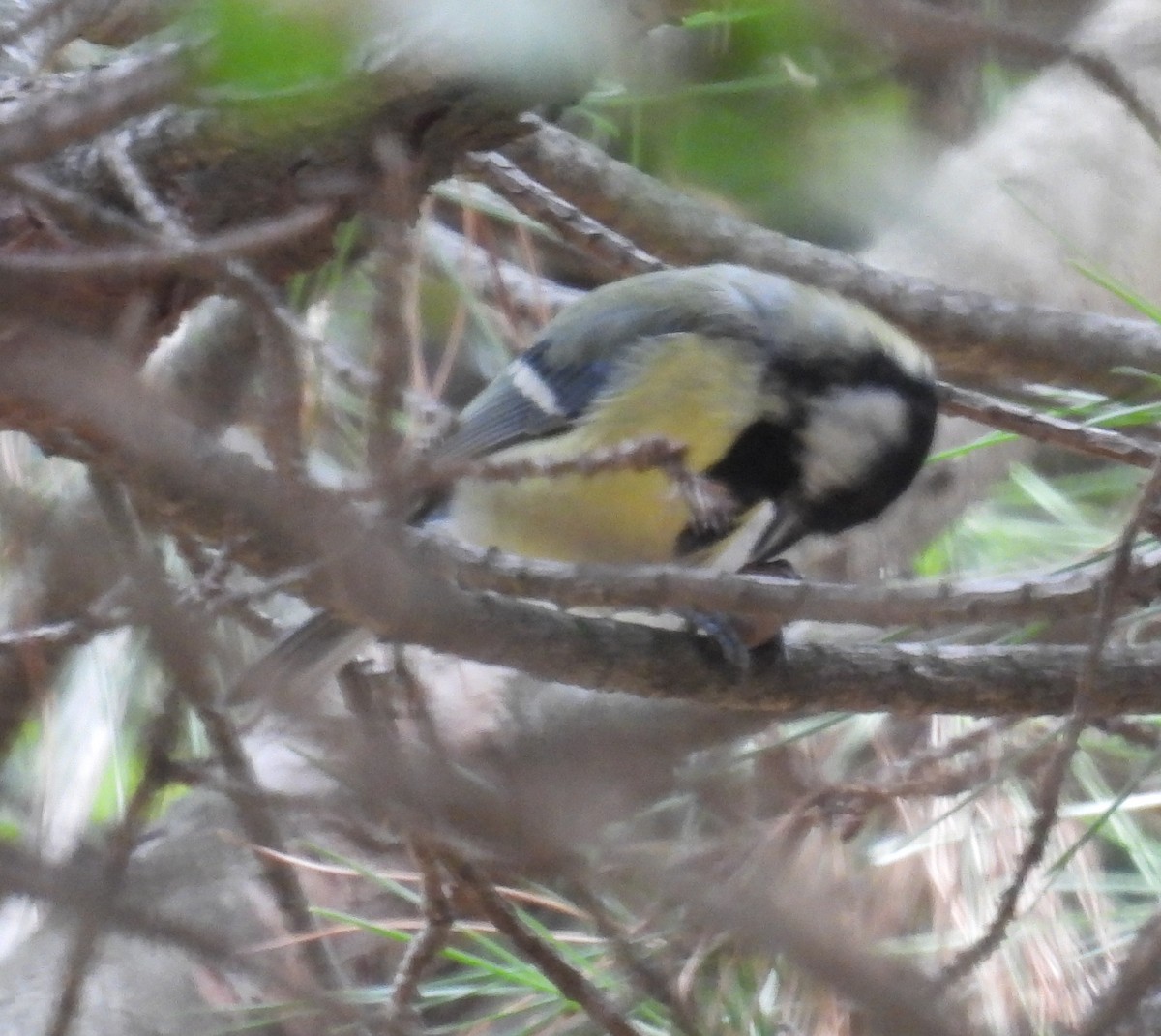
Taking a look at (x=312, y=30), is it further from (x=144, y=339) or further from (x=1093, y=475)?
(x=1093, y=475)

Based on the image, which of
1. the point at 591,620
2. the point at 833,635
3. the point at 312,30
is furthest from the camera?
the point at 833,635

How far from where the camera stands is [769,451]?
110cm

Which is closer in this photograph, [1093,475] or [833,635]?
[833,635]

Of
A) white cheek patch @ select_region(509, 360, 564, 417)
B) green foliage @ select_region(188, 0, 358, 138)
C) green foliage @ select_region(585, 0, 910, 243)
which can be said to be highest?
green foliage @ select_region(188, 0, 358, 138)

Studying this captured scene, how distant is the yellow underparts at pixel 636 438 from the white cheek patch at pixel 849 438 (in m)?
0.06

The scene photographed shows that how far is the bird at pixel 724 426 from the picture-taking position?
43.2 inches

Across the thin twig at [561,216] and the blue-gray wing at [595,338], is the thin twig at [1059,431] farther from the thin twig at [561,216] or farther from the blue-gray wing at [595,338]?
Result: the thin twig at [561,216]

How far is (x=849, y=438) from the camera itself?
111cm

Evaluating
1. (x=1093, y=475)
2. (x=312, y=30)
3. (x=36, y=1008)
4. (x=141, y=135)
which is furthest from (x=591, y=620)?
(x=1093, y=475)

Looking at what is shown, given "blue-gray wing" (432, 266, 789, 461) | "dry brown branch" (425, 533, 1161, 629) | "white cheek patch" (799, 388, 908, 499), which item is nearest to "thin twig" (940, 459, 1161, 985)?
"dry brown branch" (425, 533, 1161, 629)

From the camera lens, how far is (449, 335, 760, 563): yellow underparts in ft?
3.58

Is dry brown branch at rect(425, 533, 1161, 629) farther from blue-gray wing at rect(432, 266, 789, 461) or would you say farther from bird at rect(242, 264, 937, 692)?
blue-gray wing at rect(432, 266, 789, 461)

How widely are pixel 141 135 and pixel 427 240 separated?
25.5 inches

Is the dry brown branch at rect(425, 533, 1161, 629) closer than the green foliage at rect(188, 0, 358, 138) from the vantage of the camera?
No
